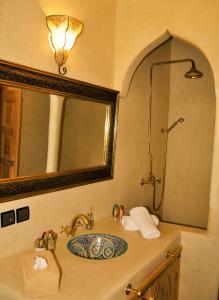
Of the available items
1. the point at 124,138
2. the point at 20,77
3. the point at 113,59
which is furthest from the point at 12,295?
the point at 113,59

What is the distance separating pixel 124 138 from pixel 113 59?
68 cm

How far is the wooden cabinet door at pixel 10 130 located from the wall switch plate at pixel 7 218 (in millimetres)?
193

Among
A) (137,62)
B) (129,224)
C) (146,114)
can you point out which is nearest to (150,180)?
(146,114)

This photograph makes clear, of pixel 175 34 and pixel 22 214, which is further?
pixel 175 34

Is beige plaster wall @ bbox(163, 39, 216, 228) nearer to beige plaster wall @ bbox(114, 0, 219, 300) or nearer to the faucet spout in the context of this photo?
beige plaster wall @ bbox(114, 0, 219, 300)

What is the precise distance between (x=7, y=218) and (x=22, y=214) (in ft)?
0.33

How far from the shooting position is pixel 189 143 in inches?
133

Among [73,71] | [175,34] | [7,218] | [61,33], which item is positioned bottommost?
[7,218]

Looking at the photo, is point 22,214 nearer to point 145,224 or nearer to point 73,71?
point 145,224

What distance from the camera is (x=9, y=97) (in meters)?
1.47

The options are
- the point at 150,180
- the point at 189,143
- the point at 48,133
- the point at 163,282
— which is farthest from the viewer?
the point at 189,143

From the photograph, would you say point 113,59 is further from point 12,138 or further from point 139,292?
point 139,292

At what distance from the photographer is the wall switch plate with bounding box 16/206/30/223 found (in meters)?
1.55

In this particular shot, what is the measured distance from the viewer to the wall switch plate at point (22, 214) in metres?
1.55
